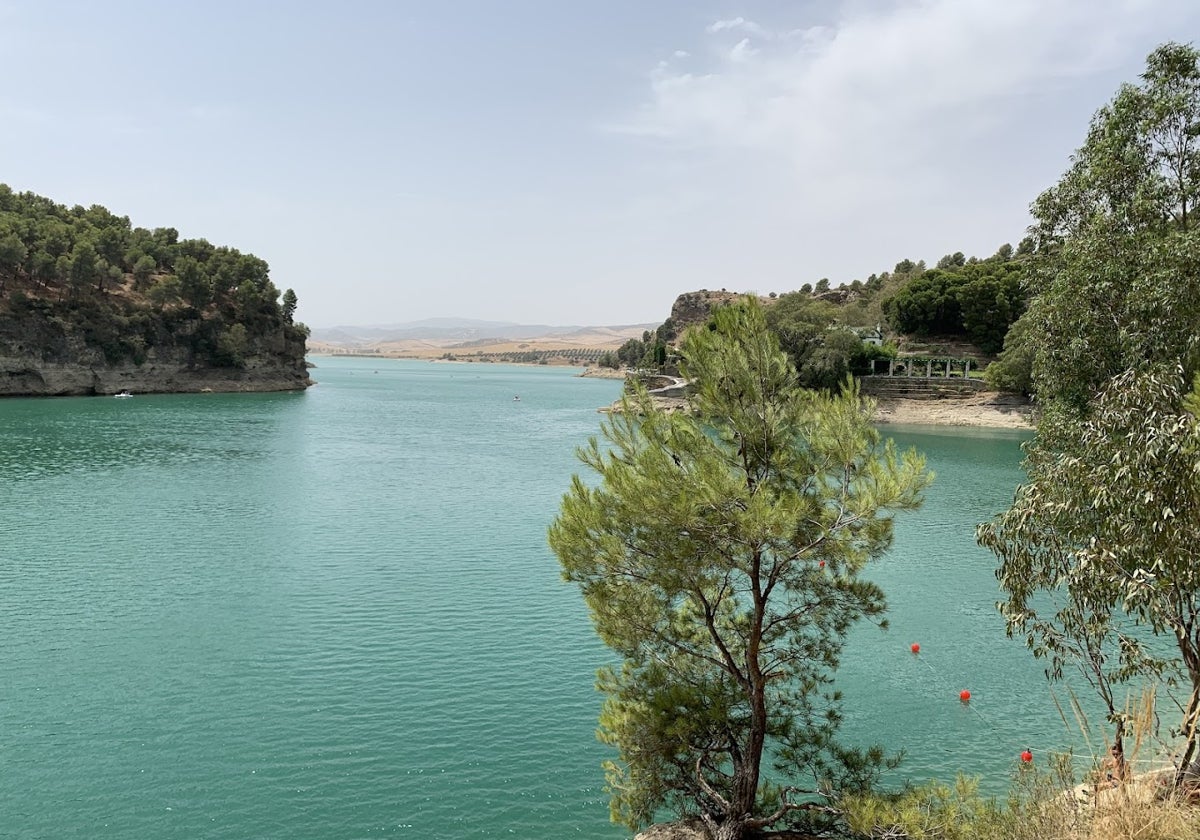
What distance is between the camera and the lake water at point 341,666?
12703 mm

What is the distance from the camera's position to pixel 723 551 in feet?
31.8

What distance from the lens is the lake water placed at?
12.7 m

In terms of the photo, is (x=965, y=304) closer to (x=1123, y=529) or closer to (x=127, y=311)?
(x=1123, y=529)

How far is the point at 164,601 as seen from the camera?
21922 mm

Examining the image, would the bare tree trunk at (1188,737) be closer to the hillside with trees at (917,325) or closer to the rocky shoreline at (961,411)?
the rocky shoreline at (961,411)

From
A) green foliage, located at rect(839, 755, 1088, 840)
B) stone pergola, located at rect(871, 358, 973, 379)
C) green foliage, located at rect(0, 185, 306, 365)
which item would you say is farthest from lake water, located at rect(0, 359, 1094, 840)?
green foliage, located at rect(0, 185, 306, 365)

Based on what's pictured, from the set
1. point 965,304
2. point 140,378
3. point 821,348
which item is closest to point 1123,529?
point 821,348

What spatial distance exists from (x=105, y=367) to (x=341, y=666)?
8884 cm

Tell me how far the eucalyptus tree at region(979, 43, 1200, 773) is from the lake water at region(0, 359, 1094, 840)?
559 centimetres

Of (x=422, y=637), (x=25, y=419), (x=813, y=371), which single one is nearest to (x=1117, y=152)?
(x=422, y=637)

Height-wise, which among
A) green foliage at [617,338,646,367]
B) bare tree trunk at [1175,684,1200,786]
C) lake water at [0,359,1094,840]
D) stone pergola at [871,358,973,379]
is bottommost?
lake water at [0,359,1094,840]

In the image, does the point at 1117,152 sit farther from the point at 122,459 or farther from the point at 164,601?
the point at 122,459

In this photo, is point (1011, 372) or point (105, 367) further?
point (105, 367)

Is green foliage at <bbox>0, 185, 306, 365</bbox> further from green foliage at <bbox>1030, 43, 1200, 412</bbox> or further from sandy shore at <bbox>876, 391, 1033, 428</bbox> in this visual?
green foliage at <bbox>1030, 43, 1200, 412</bbox>
